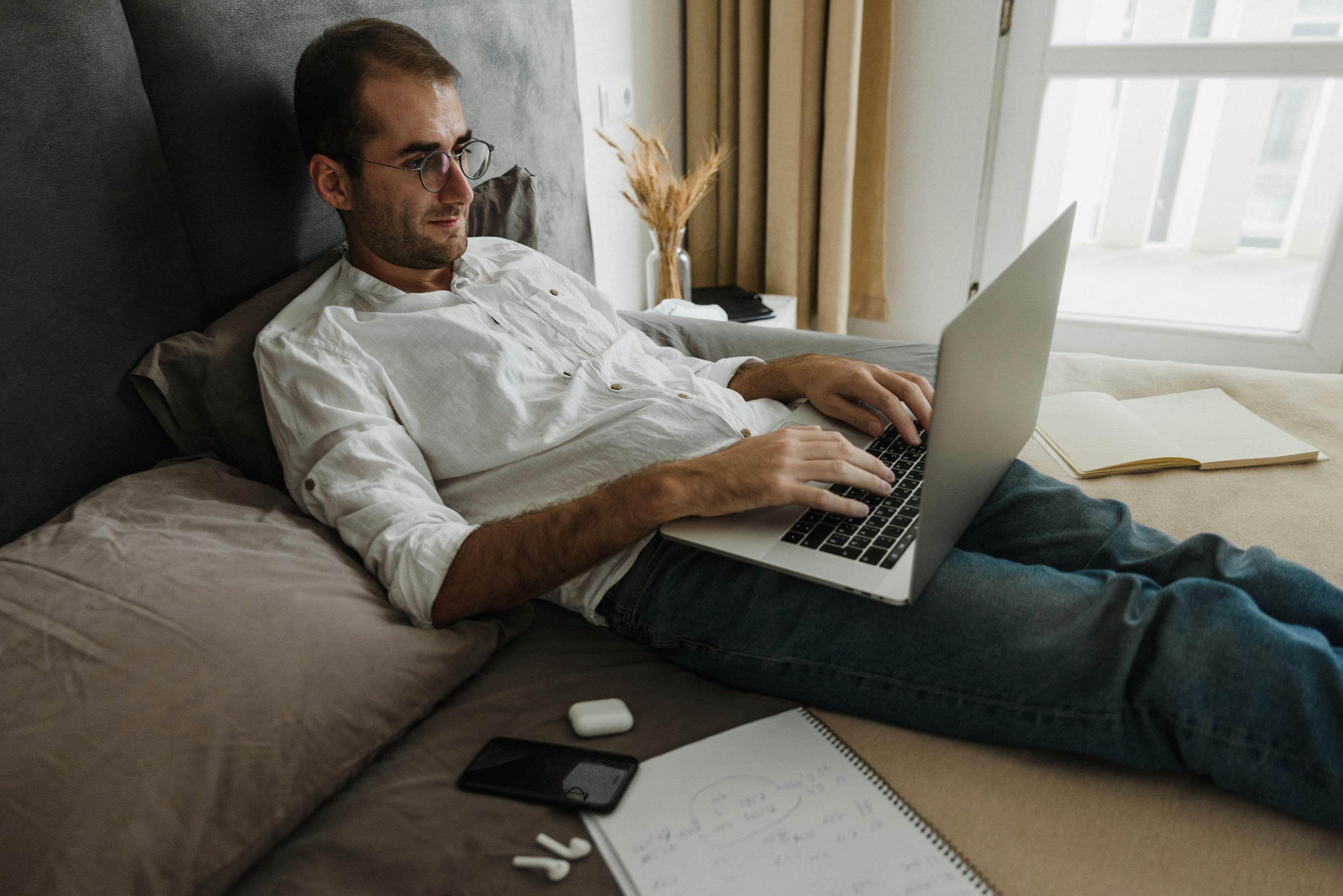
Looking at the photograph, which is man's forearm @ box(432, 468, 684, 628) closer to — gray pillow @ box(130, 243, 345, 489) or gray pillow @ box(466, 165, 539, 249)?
gray pillow @ box(130, 243, 345, 489)

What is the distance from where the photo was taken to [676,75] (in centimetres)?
271

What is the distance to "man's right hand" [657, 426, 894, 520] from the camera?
944mm

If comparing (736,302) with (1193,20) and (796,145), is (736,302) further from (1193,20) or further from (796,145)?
(1193,20)

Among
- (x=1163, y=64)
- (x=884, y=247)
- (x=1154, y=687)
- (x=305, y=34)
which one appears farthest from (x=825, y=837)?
(x=1163, y=64)

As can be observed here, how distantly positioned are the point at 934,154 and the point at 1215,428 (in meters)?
1.63

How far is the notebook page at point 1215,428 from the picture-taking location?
1283mm

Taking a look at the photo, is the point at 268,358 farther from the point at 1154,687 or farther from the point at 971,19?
the point at 971,19

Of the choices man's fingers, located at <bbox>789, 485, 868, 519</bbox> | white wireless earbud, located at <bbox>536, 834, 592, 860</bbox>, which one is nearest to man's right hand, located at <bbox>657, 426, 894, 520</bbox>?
man's fingers, located at <bbox>789, 485, 868, 519</bbox>

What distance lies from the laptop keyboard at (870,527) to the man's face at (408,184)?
675mm

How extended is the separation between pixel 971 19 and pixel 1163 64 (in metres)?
0.55

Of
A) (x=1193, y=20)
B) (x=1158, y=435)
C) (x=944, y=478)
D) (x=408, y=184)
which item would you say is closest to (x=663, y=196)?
(x=408, y=184)

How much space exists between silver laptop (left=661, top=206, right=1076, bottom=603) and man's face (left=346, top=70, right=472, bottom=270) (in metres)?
0.58

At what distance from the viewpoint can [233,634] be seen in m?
0.78

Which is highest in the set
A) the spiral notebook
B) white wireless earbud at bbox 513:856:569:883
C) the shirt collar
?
the shirt collar
